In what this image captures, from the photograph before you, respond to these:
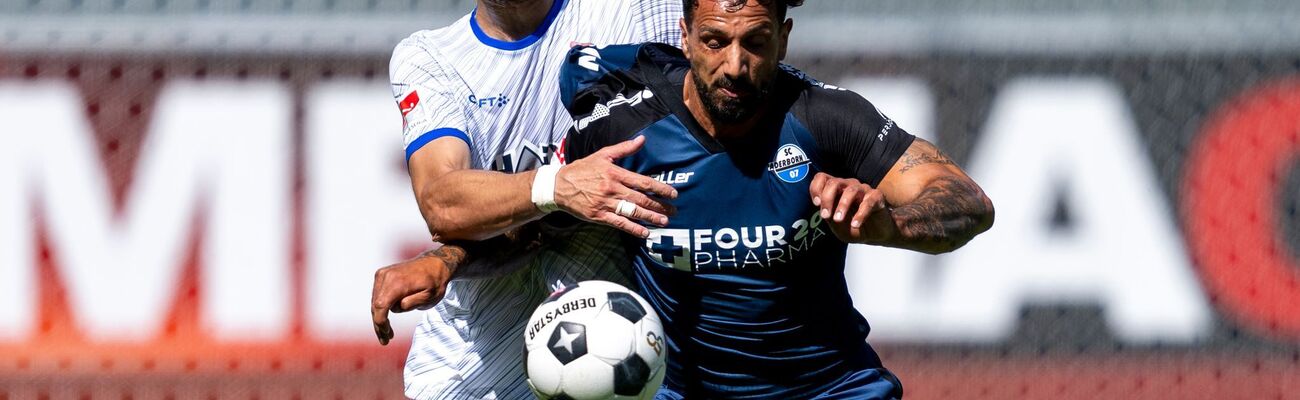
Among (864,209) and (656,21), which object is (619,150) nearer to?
(864,209)

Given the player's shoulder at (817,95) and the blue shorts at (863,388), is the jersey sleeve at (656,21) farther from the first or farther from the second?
the blue shorts at (863,388)

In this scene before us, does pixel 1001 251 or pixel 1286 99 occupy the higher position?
pixel 1286 99

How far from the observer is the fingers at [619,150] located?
3.57 m

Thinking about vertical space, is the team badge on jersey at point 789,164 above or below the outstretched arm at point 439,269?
above

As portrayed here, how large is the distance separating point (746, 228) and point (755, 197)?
0.26 feet

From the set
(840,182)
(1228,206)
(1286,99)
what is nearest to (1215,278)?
(1228,206)

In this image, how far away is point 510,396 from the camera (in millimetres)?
4883

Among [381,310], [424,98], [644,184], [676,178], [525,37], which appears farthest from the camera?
[525,37]

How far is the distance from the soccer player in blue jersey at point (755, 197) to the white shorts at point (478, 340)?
2.56 feet

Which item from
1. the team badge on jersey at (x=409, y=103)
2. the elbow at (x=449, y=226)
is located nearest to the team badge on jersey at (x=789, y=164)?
the elbow at (x=449, y=226)

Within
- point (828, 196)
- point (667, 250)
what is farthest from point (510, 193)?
point (828, 196)

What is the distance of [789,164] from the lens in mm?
3764

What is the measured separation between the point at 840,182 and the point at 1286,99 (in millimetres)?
3670

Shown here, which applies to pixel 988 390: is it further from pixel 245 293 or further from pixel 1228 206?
pixel 245 293
